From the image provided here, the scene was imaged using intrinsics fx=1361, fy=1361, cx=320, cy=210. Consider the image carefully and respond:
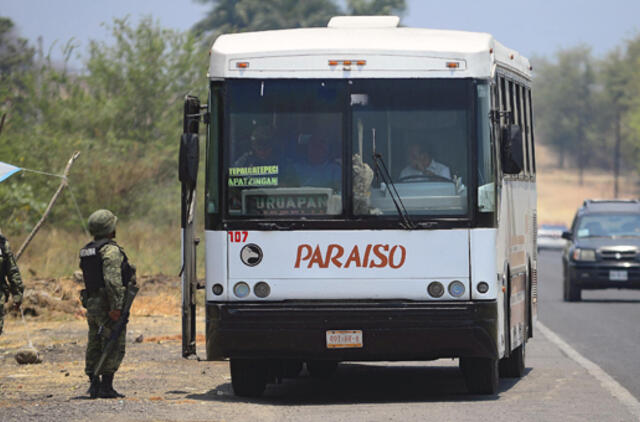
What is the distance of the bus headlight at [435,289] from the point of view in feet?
35.8

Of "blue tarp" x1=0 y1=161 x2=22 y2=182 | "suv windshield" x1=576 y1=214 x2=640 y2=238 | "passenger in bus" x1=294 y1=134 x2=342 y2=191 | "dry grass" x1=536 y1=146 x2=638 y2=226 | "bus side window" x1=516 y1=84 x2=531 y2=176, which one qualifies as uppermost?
"dry grass" x1=536 y1=146 x2=638 y2=226

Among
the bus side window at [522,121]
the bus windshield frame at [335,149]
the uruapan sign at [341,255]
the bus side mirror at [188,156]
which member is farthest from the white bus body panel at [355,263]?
the bus side window at [522,121]

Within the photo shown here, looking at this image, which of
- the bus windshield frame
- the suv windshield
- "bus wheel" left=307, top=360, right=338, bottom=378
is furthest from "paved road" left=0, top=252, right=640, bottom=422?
the suv windshield

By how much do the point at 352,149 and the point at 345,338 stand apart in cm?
153

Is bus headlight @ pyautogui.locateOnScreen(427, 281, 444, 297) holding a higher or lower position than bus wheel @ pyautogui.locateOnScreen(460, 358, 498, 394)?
higher

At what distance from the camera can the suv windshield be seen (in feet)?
90.9

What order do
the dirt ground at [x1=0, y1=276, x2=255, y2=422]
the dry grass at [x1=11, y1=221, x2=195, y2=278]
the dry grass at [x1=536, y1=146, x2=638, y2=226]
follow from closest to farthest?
the dirt ground at [x1=0, y1=276, x2=255, y2=422] → the dry grass at [x1=11, y1=221, x2=195, y2=278] → the dry grass at [x1=536, y1=146, x2=638, y2=226]

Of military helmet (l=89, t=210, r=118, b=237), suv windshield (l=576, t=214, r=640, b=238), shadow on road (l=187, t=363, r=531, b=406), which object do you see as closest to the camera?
military helmet (l=89, t=210, r=118, b=237)

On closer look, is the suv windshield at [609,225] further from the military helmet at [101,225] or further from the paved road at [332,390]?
the military helmet at [101,225]

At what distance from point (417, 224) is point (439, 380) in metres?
3.02

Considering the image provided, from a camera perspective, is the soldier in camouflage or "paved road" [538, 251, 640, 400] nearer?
the soldier in camouflage

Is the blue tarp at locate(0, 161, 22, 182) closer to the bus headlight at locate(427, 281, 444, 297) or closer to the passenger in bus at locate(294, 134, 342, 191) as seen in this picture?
the passenger in bus at locate(294, 134, 342, 191)

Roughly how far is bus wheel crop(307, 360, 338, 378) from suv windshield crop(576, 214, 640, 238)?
47.7ft

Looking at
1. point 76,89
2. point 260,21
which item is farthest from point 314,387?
point 260,21
